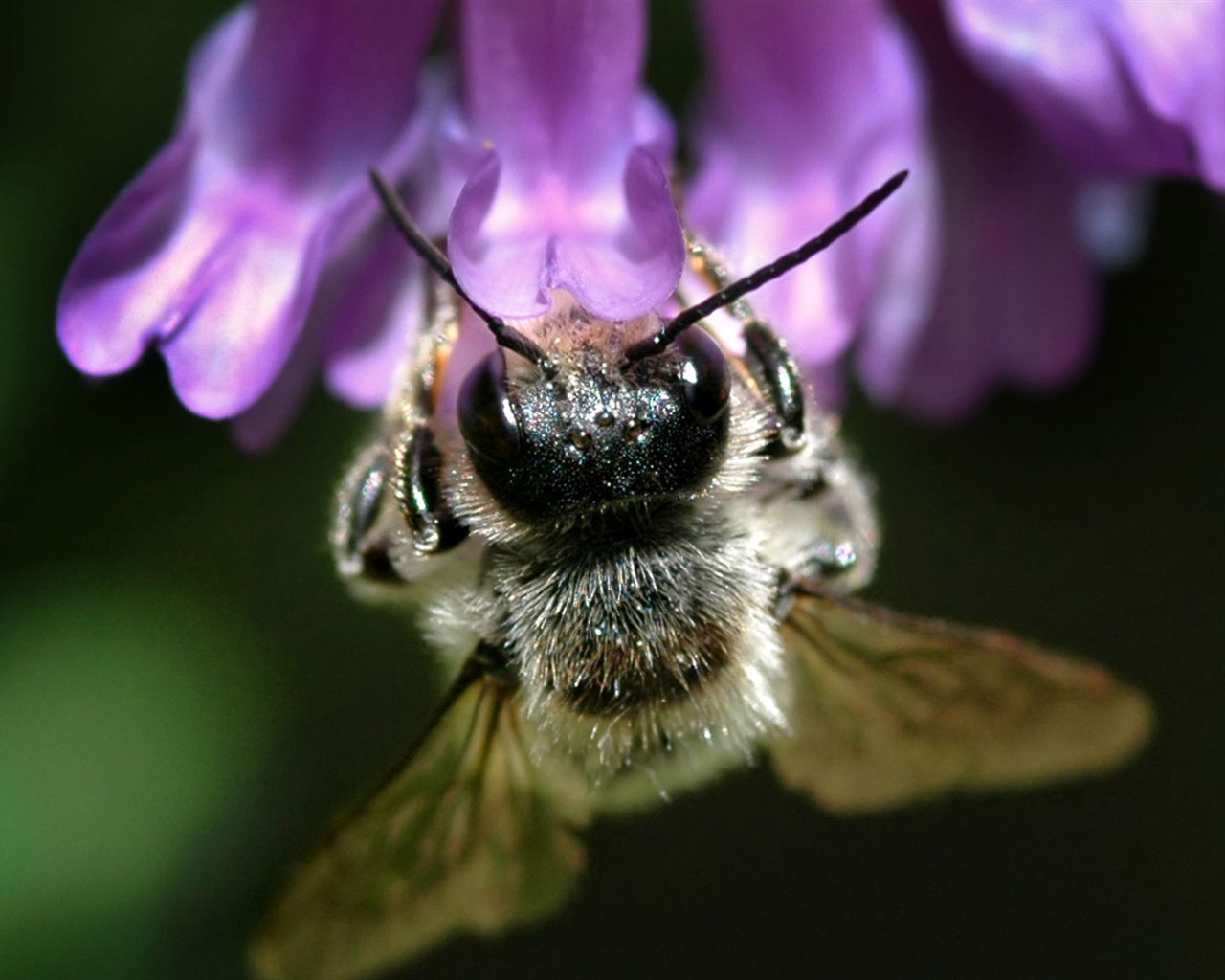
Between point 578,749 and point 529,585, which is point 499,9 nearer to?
point 529,585

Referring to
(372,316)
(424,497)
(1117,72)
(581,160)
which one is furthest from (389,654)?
(1117,72)

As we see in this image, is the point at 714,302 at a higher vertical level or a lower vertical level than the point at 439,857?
higher

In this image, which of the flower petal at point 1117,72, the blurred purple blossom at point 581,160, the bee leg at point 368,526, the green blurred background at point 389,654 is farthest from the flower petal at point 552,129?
the green blurred background at point 389,654

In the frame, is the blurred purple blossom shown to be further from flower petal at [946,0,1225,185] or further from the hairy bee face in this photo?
the hairy bee face

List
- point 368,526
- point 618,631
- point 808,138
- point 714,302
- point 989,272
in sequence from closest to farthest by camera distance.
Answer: point 714,302, point 618,631, point 368,526, point 808,138, point 989,272

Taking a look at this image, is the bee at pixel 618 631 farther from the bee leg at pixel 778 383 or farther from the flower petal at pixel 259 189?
the flower petal at pixel 259 189

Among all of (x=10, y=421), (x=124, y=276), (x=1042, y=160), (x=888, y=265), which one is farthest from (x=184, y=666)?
(x=1042, y=160)

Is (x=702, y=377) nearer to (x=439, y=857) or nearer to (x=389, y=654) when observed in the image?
(x=439, y=857)
